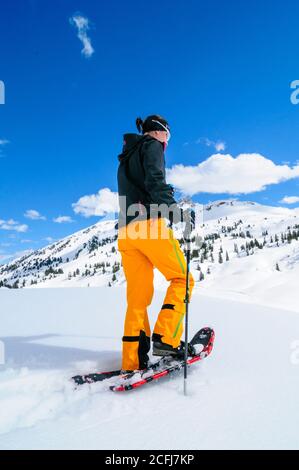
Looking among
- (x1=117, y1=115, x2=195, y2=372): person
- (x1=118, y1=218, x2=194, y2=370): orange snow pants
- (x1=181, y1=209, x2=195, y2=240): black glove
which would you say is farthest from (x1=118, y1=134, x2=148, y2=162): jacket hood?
(x1=181, y1=209, x2=195, y2=240): black glove

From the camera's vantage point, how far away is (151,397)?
109 inches

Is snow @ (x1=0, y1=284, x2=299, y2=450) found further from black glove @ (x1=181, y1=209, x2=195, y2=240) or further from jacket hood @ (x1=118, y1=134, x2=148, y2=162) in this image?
jacket hood @ (x1=118, y1=134, x2=148, y2=162)

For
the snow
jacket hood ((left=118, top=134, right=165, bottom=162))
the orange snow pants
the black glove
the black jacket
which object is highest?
jacket hood ((left=118, top=134, right=165, bottom=162))

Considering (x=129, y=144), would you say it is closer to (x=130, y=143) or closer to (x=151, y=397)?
(x=130, y=143)

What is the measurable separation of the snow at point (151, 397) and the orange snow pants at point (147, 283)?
0.44 meters

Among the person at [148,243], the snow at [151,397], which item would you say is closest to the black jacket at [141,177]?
the person at [148,243]

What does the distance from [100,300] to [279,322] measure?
441 cm

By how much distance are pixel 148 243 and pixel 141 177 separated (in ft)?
2.59

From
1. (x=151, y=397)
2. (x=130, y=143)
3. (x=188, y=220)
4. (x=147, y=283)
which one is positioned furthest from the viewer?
(x=130, y=143)

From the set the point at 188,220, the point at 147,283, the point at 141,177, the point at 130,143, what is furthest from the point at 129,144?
the point at 147,283

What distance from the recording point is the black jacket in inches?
135

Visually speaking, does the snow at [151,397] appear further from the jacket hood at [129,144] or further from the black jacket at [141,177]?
the jacket hood at [129,144]

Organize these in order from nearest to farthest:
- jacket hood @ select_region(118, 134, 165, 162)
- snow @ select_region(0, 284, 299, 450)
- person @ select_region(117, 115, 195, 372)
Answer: snow @ select_region(0, 284, 299, 450) < person @ select_region(117, 115, 195, 372) < jacket hood @ select_region(118, 134, 165, 162)

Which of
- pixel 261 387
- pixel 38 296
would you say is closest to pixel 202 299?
pixel 38 296
